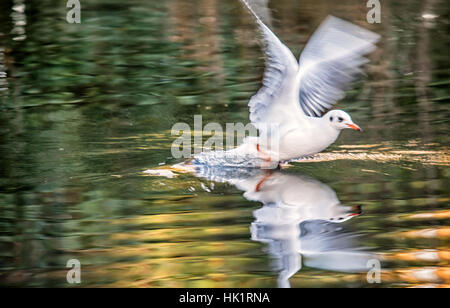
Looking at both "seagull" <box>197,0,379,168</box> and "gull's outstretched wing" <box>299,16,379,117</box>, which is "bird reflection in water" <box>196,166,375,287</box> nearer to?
"seagull" <box>197,0,379,168</box>

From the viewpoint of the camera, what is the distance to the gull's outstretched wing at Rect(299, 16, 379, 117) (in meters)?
5.75

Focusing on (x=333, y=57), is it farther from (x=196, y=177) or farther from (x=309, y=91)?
(x=196, y=177)

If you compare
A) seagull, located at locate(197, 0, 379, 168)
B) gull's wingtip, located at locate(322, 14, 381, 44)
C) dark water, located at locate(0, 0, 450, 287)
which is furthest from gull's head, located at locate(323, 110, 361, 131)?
gull's wingtip, located at locate(322, 14, 381, 44)

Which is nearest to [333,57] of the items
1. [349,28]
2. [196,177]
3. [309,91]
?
[349,28]

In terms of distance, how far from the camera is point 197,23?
11.4m

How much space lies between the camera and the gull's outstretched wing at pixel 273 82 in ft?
17.9

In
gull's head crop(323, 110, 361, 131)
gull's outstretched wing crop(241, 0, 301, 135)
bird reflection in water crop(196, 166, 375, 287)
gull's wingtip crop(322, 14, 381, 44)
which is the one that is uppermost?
gull's wingtip crop(322, 14, 381, 44)

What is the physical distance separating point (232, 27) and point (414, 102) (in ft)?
12.9

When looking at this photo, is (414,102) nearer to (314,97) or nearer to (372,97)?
(372,97)

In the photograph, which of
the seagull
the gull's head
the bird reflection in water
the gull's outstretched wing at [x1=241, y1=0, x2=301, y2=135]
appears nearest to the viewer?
the bird reflection in water

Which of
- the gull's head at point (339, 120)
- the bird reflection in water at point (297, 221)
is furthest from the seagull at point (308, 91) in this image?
the bird reflection in water at point (297, 221)

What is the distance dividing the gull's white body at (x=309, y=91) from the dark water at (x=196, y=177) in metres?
0.27

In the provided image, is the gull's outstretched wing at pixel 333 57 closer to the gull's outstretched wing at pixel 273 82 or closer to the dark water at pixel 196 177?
Answer: the gull's outstretched wing at pixel 273 82

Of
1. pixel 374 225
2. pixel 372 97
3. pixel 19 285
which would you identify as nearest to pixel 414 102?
pixel 372 97
